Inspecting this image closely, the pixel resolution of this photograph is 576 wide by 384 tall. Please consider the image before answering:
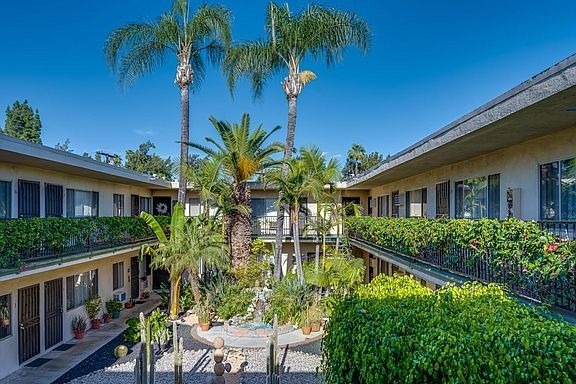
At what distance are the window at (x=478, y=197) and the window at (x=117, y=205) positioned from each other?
17.0m

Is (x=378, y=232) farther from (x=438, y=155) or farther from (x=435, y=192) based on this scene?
(x=438, y=155)

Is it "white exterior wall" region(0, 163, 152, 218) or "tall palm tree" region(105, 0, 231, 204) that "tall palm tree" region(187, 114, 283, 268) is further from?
"white exterior wall" region(0, 163, 152, 218)

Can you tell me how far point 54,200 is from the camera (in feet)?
55.7

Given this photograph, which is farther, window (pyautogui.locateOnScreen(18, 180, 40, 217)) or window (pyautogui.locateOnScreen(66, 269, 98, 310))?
window (pyautogui.locateOnScreen(66, 269, 98, 310))

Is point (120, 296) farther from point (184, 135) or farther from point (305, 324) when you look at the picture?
point (305, 324)

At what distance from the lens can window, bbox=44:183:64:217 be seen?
16.5 meters

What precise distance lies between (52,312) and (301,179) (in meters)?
10.7

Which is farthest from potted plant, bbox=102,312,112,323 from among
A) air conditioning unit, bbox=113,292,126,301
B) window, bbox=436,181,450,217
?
window, bbox=436,181,450,217

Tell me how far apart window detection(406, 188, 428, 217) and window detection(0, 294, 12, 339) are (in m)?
15.7

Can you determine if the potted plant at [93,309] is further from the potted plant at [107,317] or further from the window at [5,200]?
the window at [5,200]

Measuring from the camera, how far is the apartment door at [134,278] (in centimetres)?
2377

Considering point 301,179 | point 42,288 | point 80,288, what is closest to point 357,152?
point 301,179

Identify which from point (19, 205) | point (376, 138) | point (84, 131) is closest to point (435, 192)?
point (19, 205)

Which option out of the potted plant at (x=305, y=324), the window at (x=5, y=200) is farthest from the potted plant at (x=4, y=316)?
the potted plant at (x=305, y=324)
